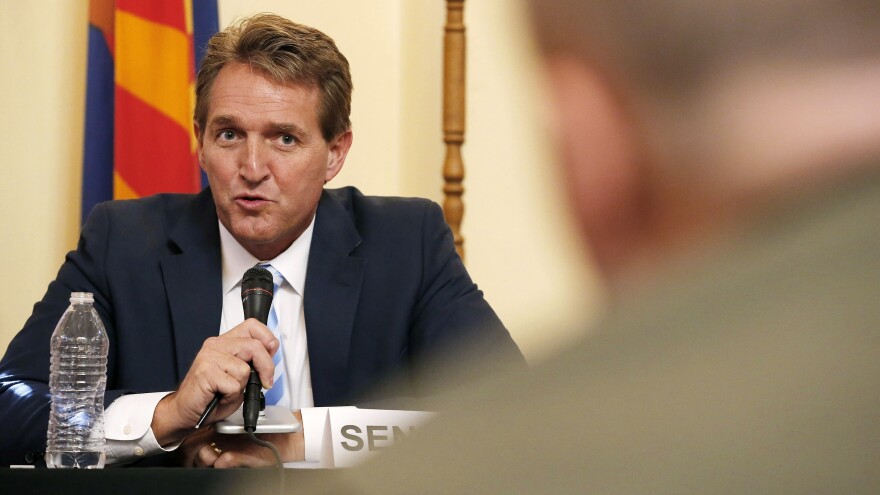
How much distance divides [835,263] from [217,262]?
2.30 meters

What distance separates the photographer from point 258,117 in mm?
2469

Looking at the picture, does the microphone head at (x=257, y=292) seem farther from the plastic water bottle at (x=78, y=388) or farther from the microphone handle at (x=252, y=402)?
the plastic water bottle at (x=78, y=388)

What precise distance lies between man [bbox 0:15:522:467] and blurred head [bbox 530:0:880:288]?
205cm

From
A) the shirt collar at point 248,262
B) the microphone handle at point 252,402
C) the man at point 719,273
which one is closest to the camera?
the man at point 719,273

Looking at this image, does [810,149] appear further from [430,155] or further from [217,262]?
[430,155]

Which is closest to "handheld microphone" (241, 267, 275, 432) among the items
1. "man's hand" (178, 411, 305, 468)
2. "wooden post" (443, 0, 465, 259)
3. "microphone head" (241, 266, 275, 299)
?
"microphone head" (241, 266, 275, 299)

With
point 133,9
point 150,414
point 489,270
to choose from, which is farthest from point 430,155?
point 150,414

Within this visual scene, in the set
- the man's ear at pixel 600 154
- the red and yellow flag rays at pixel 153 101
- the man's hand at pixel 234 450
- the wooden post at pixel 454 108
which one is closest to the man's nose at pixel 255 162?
the man's hand at pixel 234 450

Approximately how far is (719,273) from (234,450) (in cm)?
171

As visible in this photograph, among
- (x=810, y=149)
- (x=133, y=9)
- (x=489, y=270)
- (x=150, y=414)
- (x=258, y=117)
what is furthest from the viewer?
(x=489, y=270)

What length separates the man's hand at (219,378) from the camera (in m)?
1.96

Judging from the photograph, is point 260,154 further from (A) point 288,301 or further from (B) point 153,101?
(B) point 153,101

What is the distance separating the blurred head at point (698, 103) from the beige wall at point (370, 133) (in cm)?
279

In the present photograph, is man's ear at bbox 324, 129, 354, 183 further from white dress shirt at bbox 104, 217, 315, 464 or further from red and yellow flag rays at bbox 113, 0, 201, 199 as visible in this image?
red and yellow flag rays at bbox 113, 0, 201, 199
